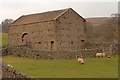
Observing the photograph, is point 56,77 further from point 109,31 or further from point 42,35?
point 109,31

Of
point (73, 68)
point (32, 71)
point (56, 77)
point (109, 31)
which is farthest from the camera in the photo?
point (109, 31)

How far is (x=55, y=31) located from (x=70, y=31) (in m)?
3.06

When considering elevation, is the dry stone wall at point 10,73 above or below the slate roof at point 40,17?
below

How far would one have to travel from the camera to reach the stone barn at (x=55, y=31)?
49500 mm

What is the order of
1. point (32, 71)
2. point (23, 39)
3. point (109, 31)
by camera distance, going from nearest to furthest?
point (32, 71) < point (23, 39) < point (109, 31)

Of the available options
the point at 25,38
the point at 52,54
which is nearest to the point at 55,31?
the point at 25,38

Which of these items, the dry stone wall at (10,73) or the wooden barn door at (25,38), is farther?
the wooden barn door at (25,38)

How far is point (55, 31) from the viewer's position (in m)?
49.2

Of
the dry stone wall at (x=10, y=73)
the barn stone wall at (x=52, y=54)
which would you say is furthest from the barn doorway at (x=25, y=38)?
the dry stone wall at (x=10, y=73)

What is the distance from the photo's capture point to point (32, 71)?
2692 centimetres

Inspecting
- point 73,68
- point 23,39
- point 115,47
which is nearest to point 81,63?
point 73,68

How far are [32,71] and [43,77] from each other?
142 inches

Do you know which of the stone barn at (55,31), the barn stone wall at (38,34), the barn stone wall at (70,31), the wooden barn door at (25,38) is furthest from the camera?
the wooden barn door at (25,38)

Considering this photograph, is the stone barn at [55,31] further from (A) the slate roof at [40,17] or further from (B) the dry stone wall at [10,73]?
(B) the dry stone wall at [10,73]
